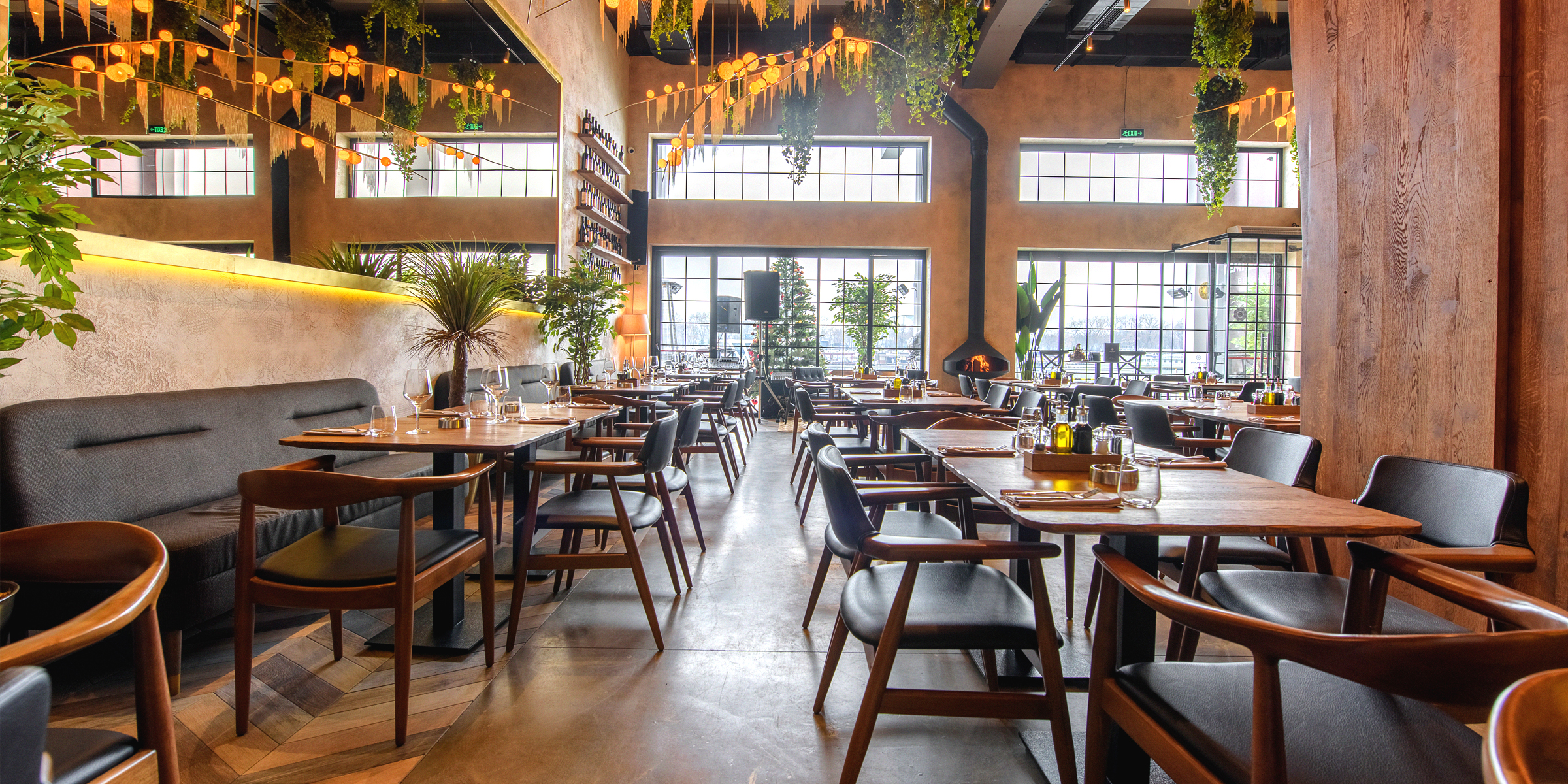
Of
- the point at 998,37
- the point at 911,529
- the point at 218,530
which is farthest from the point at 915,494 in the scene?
the point at 998,37

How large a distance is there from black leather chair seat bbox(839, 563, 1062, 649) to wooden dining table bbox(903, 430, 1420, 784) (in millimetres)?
188

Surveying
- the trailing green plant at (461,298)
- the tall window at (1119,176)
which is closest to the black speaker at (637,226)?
the tall window at (1119,176)

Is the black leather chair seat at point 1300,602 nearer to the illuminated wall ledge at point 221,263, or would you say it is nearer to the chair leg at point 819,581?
the chair leg at point 819,581

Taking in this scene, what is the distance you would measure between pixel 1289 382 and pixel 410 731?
28.0 feet

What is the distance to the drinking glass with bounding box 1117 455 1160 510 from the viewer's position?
1.53 m

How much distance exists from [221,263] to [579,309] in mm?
3529

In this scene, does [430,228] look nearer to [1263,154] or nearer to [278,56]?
[278,56]

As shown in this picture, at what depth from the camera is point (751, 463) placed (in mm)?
6504

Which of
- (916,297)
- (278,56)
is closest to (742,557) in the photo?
(278,56)

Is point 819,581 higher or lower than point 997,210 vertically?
lower

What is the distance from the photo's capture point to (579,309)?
6.70 metres

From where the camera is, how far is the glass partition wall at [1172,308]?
10898 mm

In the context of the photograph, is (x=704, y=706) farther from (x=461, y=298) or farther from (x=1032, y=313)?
(x=1032, y=313)

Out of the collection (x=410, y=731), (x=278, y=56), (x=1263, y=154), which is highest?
(x=1263, y=154)
